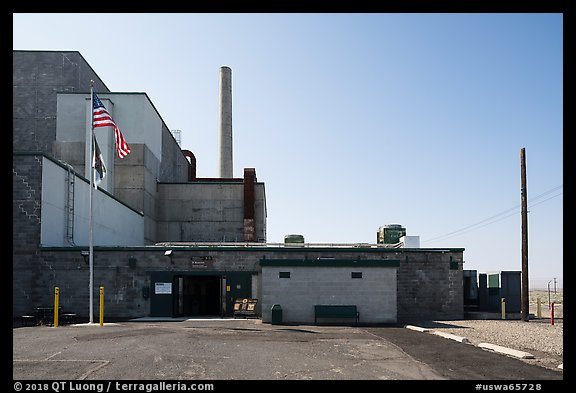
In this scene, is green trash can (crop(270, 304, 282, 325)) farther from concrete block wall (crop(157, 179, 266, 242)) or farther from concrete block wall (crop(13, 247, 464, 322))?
concrete block wall (crop(157, 179, 266, 242))

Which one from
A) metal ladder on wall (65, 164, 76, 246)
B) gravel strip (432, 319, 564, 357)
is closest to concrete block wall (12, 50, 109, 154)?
metal ladder on wall (65, 164, 76, 246)

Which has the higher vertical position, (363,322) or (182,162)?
(182,162)

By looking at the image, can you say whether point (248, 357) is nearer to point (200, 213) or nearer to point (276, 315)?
point (276, 315)

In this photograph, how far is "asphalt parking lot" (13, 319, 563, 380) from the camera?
11680mm

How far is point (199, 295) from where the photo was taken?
102ft

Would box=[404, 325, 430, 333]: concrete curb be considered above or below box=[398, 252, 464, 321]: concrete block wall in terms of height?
below

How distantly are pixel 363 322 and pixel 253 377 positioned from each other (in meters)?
16.3

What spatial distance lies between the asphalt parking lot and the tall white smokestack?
134 feet

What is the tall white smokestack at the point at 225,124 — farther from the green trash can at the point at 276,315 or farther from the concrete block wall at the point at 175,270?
the green trash can at the point at 276,315

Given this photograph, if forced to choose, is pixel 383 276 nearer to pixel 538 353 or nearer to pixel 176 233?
pixel 538 353
